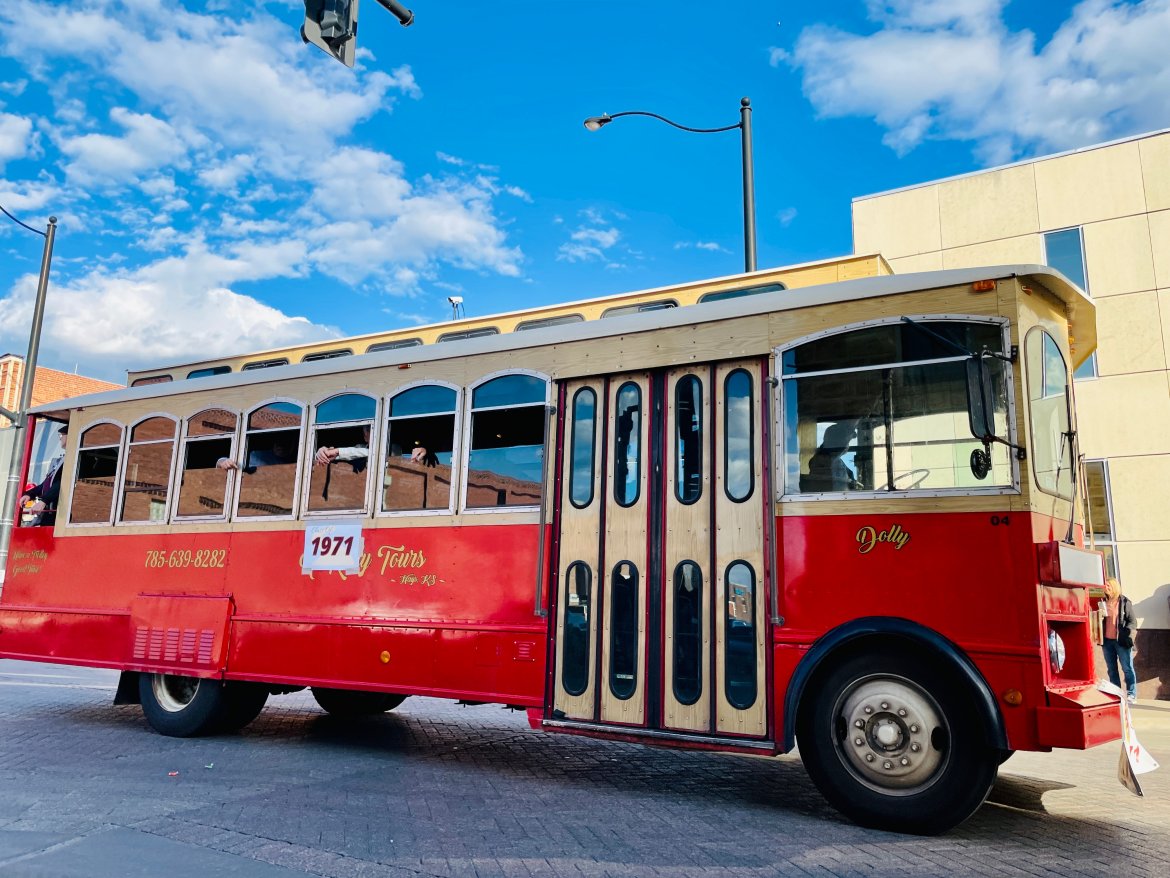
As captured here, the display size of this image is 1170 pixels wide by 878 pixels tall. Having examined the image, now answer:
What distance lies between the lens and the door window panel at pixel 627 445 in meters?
6.56

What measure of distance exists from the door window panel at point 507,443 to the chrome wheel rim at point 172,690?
3.64 metres

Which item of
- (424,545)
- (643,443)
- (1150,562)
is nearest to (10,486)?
(424,545)

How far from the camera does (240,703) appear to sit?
8.61 metres

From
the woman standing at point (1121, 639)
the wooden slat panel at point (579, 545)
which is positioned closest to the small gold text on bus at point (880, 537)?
the wooden slat panel at point (579, 545)

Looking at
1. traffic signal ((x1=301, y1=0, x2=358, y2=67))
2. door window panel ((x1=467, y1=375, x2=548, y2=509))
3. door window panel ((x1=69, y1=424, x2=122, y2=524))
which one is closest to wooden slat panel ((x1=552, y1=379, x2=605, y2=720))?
door window panel ((x1=467, y1=375, x2=548, y2=509))

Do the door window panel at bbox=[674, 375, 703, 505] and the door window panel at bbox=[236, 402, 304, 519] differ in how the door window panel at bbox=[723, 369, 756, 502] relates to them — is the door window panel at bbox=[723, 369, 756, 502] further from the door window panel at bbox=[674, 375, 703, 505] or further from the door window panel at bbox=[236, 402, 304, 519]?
the door window panel at bbox=[236, 402, 304, 519]

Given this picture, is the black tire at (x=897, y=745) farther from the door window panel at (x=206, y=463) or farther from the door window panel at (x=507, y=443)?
the door window panel at (x=206, y=463)

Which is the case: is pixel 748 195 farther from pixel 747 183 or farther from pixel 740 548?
pixel 740 548

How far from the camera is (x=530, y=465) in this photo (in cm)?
699

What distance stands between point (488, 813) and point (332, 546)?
298cm

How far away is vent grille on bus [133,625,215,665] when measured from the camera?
8.32 m

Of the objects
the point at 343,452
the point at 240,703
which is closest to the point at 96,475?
the point at 240,703

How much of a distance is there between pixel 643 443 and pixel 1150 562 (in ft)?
37.3

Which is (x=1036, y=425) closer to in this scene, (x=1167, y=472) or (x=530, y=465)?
(x=530, y=465)
